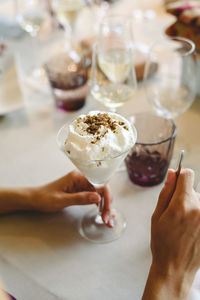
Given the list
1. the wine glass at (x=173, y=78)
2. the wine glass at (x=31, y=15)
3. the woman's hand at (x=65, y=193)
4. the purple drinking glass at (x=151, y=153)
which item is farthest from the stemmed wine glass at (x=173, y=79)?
the wine glass at (x=31, y=15)

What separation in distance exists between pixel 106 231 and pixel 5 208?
0.75 feet

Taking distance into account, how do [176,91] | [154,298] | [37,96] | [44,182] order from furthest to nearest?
[37,96] → [176,91] → [44,182] → [154,298]

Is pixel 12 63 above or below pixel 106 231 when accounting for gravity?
above

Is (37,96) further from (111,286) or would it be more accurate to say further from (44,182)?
(111,286)

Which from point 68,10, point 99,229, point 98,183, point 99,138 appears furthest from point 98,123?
point 68,10

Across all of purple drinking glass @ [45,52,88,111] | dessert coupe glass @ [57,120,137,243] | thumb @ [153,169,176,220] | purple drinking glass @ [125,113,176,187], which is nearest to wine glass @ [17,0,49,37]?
purple drinking glass @ [45,52,88,111]

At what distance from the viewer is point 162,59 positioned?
116 centimetres

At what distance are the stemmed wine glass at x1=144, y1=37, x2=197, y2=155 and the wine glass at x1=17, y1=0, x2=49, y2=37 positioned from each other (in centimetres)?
58

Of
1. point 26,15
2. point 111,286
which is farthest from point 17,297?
point 26,15

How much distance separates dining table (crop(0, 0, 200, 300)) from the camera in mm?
678

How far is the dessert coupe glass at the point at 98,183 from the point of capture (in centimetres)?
65

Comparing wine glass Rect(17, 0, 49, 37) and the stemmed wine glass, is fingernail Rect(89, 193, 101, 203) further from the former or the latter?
wine glass Rect(17, 0, 49, 37)

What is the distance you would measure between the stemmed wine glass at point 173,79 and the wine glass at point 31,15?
0.58 meters

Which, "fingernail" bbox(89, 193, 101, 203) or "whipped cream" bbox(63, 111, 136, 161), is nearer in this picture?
"whipped cream" bbox(63, 111, 136, 161)
